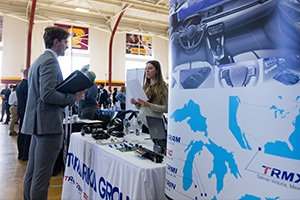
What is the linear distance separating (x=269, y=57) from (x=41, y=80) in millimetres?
1360

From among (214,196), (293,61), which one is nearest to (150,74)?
(214,196)

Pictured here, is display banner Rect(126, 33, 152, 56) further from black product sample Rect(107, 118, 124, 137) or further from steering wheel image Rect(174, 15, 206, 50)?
steering wheel image Rect(174, 15, 206, 50)

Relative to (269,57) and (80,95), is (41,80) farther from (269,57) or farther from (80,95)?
(269,57)

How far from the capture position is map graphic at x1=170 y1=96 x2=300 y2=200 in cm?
58

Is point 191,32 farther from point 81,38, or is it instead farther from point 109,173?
point 81,38

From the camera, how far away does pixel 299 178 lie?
0.57 meters

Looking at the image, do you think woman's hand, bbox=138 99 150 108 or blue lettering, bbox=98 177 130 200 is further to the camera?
woman's hand, bbox=138 99 150 108

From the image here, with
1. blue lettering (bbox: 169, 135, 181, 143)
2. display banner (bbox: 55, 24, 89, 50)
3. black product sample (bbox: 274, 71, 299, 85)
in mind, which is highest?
display banner (bbox: 55, 24, 89, 50)

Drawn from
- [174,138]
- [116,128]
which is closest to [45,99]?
[116,128]

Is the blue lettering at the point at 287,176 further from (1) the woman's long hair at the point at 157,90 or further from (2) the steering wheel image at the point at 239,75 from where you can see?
(1) the woman's long hair at the point at 157,90

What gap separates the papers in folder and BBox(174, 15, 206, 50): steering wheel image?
91cm

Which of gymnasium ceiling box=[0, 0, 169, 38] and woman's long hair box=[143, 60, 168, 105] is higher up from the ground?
gymnasium ceiling box=[0, 0, 169, 38]

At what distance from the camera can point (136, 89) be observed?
72.7 inches

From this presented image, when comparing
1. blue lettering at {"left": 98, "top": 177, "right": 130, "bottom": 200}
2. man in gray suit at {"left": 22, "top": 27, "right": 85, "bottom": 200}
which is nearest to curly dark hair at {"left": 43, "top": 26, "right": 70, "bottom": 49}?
man in gray suit at {"left": 22, "top": 27, "right": 85, "bottom": 200}
